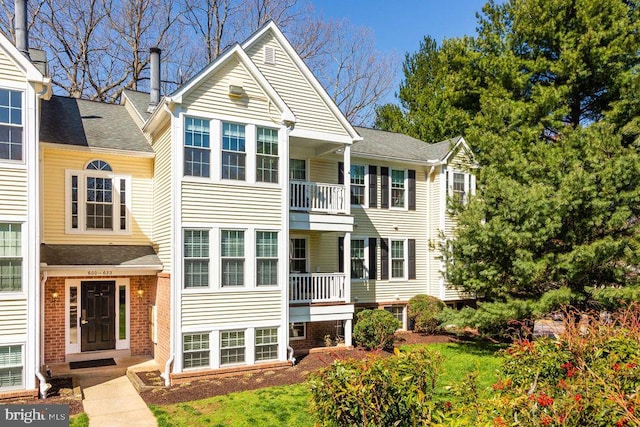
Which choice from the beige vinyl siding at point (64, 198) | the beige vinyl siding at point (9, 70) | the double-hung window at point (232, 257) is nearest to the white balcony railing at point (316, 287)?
the double-hung window at point (232, 257)

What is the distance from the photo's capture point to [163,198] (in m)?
12.6

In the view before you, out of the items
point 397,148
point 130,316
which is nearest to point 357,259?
point 397,148

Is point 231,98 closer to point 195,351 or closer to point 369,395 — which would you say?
point 195,351

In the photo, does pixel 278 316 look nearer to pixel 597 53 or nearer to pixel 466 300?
pixel 466 300

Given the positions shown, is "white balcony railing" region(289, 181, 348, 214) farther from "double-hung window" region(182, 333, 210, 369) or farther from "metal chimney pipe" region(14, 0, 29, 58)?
"metal chimney pipe" region(14, 0, 29, 58)

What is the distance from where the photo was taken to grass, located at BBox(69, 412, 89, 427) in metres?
8.45

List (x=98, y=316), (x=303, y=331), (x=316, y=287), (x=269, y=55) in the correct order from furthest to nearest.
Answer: (x=303, y=331) < (x=316, y=287) < (x=269, y=55) < (x=98, y=316)

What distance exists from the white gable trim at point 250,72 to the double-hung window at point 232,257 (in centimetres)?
371

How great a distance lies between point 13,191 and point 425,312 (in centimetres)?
1387

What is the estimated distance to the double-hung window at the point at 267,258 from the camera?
500 inches

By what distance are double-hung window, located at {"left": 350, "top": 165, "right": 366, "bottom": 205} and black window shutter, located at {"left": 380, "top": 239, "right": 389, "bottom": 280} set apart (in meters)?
1.89

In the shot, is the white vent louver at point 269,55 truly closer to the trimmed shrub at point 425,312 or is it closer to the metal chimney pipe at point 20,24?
the metal chimney pipe at point 20,24

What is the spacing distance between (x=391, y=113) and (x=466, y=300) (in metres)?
15.7

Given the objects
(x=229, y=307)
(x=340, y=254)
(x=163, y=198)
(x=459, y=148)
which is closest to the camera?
(x=229, y=307)
